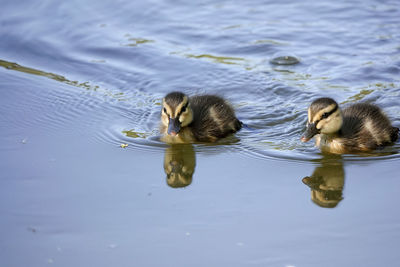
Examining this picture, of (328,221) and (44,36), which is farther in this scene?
(44,36)

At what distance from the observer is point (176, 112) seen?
5.91 m

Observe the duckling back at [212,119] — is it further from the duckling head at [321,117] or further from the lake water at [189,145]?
the duckling head at [321,117]

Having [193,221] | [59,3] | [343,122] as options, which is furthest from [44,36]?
[193,221]

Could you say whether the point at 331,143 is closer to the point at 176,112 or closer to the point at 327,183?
the point at 327,183

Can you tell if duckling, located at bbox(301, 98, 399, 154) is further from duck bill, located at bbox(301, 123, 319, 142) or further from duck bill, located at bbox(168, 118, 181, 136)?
duck bill, located at bbox(168, 118, 181, 136)

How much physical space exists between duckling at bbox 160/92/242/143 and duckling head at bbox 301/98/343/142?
90 centimetres

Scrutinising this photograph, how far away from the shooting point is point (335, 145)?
5816 millimetres

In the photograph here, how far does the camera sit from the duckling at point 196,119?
5.93 m

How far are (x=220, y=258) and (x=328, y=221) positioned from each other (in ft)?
2.82

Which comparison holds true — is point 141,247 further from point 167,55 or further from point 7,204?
point 167,55

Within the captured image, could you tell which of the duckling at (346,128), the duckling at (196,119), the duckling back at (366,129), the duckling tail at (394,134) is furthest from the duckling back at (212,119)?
the duckling tail at (394,134)

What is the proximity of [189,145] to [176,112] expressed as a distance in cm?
34

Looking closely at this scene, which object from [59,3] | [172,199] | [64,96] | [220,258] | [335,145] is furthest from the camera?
[59,3]

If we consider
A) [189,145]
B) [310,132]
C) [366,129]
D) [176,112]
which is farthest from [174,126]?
[366,129]
